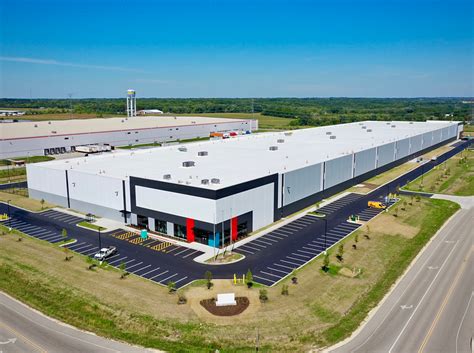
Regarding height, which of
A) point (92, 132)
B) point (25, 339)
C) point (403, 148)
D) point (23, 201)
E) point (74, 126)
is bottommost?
point (25, 339)

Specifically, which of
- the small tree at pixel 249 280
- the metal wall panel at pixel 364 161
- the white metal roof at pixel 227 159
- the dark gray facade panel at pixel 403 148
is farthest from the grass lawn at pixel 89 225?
the dark gray facade panel at pixel 403 148

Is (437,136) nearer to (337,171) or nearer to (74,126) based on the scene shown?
(337,171)

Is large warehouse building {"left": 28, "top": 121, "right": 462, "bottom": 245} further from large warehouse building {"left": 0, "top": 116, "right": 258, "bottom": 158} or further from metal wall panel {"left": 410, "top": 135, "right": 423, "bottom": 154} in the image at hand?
large warehouse building {"left": 0, "top": 116, "right": 258, "bottom": 158}

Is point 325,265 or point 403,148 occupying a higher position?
point 403,148

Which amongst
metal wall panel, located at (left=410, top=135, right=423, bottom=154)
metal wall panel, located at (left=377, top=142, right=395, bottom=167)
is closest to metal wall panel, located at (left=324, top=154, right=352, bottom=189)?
metal wall panel, located at (left=377, top=142, right=395, bottom=167)

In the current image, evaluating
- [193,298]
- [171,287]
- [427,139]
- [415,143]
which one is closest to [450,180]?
[415,143]

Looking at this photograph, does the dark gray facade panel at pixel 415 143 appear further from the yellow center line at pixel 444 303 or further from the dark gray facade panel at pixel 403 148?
the yellow center line at pixel 444 303
